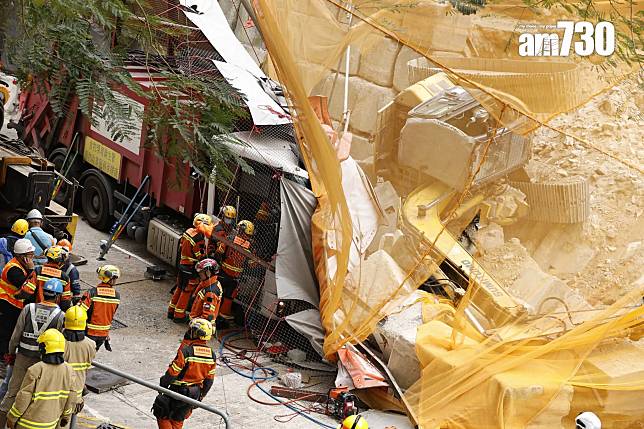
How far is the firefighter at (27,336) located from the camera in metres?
8.37

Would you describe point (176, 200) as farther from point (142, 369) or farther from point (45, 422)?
point (45, 422)

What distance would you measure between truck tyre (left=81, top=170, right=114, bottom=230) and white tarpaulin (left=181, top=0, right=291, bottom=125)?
9.02ft

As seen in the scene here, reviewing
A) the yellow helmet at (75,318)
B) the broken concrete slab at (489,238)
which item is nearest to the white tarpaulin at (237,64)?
the broken concrete slab at (489,238)

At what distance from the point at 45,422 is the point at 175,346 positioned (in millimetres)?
3755

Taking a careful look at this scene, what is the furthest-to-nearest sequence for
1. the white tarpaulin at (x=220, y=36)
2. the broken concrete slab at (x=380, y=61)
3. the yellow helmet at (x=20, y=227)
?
the white tarpaulin at (x=220, y=36) < the yellow helmet at (x=20, y=227) < the broken concrete slab at (x=380, y=61)

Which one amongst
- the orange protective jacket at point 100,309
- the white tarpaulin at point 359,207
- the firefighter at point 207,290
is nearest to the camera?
the white tarpaulin at point 359,207

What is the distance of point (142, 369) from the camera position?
10.7m

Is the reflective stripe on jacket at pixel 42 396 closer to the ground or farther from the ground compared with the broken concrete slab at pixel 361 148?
closer to the ground

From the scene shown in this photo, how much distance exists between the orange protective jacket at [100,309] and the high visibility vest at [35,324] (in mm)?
1437

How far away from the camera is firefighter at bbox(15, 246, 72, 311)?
9.54m

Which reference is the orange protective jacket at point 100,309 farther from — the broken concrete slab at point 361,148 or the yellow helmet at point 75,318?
the broken concrete slab at point 361,148

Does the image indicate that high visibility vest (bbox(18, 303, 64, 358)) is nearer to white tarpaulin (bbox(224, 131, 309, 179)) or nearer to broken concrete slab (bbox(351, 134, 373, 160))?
broken concrete slab (bbox(351, 134, 373, 160))

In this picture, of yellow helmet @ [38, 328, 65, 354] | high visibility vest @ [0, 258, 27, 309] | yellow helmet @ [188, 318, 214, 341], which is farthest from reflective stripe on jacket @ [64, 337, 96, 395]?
high visibility vest @ [0, 258, 27, 309]

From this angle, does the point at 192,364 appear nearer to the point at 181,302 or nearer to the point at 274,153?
the point at 181,302
